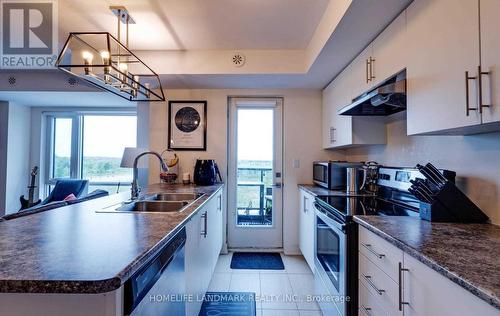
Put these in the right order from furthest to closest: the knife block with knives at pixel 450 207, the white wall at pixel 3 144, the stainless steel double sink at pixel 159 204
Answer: the white wall at pixel 3 144, the stainless steel double sink at pixel 159 204, the knife block with knives at pixel 450 207

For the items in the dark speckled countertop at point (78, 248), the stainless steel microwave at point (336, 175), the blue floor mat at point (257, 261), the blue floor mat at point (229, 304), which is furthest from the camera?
the blue floor mat at point (257, 261)

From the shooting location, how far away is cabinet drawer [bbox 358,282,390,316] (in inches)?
47.4

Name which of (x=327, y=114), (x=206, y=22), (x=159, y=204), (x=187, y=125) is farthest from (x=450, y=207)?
(x=187, y=125)

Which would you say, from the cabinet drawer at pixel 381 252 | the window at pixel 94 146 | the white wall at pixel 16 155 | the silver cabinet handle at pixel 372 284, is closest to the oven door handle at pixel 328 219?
the cabinet drawer at pixel 381 252

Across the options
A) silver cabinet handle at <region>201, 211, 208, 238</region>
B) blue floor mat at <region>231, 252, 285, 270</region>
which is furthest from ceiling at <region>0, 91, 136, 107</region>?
blue floor mat at <region>231, 252, 285, 270</region>

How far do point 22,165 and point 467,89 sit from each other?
5.85m

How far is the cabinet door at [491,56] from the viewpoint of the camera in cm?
95

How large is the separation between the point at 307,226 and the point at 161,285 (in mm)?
2055

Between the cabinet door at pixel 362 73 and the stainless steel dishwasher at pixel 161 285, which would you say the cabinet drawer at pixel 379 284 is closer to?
the stainless steel dishwasher at pixel 161 285

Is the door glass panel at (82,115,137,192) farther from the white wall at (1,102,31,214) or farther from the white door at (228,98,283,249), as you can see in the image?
the white door at (228,98,283,249)

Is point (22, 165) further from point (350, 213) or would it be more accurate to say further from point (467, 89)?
point (467, 89)

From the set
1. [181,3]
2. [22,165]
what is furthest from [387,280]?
[22,165]

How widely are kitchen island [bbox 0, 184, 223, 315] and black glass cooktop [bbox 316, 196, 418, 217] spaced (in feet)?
3.26

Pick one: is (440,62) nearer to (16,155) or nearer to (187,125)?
(187,125)
